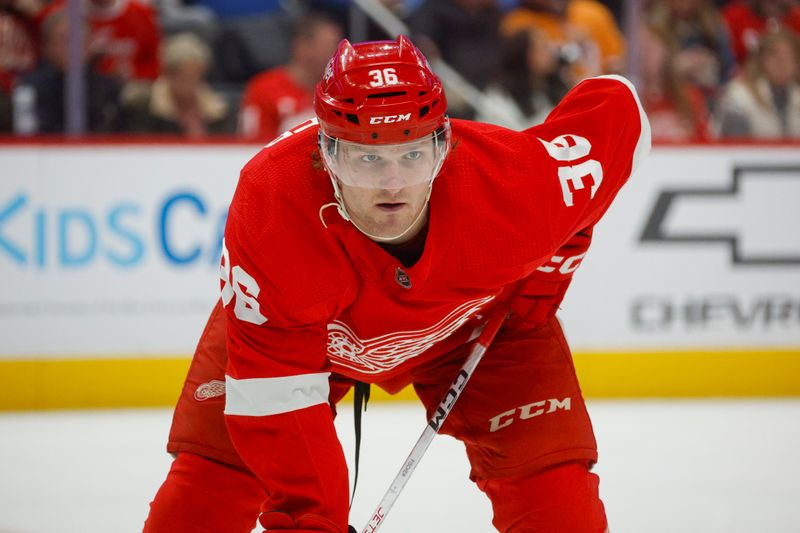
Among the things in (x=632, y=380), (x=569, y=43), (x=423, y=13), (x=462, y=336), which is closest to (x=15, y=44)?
(x=423, y=13)

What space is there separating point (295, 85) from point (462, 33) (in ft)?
2.54

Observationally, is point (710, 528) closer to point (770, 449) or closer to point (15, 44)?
point (770, 449)

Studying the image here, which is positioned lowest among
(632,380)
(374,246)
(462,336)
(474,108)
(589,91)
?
(632,380)

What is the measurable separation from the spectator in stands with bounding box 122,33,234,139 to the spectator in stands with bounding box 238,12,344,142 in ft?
0.53

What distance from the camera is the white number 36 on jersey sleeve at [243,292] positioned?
1979 mm

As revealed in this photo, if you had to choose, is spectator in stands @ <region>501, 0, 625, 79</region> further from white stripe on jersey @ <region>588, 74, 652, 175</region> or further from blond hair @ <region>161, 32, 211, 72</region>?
white stripe on jersey @ <region>588, 74, 652, 175</region>

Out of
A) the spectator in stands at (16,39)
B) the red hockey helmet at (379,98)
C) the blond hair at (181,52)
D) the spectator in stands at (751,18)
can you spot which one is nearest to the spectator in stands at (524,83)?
the spectator in stands at (751,18)

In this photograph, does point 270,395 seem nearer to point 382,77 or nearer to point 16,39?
point 382,77

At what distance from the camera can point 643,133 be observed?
2.43 meters

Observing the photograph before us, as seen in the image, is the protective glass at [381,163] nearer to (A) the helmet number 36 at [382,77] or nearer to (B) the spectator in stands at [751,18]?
(A) the helmet number 36 at [382,77]

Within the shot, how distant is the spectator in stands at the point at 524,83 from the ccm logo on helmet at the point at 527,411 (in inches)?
106

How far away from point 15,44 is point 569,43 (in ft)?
7.45

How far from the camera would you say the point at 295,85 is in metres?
4.89

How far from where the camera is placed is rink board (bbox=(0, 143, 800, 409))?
4.55 m
